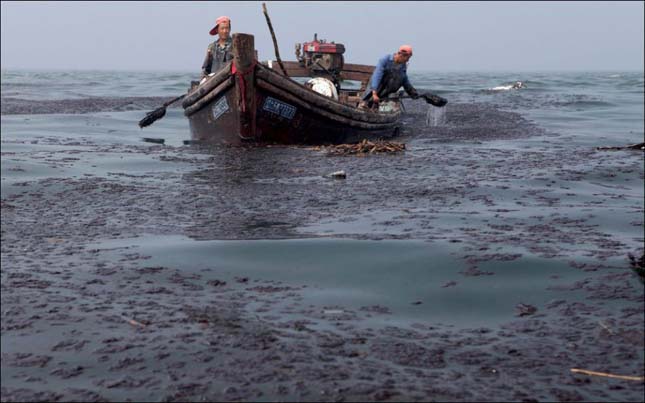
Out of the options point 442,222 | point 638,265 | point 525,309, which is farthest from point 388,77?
point 525,309

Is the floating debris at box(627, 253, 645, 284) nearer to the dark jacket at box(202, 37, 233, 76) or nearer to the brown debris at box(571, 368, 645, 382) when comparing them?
the brown debris at box(571, 368, 645, 382)

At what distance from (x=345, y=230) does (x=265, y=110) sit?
5989 millimetres

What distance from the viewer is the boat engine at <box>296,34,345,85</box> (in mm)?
17500

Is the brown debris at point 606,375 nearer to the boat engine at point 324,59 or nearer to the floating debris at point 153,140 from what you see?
the floating debris at point 153,140

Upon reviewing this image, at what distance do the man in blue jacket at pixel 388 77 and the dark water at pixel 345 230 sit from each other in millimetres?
2006

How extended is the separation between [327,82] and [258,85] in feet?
9.09

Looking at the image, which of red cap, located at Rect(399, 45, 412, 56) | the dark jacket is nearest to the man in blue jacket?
red cap, located at Rect(399, 45, 412, 56)

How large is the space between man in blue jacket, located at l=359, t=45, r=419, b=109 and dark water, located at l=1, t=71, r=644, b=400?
79.0 inches

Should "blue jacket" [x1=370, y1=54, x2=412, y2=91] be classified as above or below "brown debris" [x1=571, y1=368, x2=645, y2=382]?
above

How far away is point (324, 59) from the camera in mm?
17609

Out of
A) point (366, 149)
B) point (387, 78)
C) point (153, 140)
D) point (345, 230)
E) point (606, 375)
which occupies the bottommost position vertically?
point (606, 375)

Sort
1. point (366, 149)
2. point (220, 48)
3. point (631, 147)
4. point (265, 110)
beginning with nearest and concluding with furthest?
point (631, 147), point (366, 149), point (265, 110), point (220, 48)

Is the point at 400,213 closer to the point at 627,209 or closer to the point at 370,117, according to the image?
the point at 627,209

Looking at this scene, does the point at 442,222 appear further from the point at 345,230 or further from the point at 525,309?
the point at 525,309
